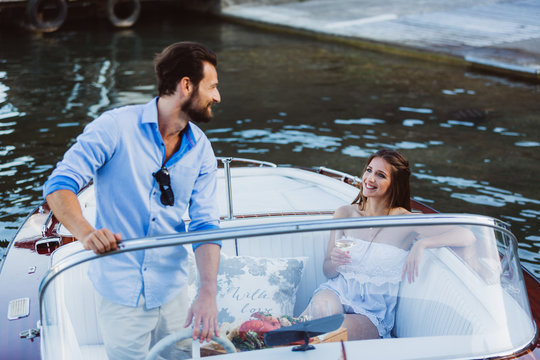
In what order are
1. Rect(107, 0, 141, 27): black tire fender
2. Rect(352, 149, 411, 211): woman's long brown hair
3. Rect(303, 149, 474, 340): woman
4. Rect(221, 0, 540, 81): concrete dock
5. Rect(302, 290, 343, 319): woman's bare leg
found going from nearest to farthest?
Rect(303, 149, 474, 340): woman, Rect(302, 290, 343, 319): woman's bare leg, Rect(352, 149, 411, 211): woman's long brown hair, Rect(221, 0, 540, 81): concrete dock, Rect(107, 0, 141, 27): black tire fender

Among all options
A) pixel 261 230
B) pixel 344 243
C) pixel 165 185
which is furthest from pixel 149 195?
pixel 344 243

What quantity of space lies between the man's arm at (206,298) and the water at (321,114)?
10.3ft

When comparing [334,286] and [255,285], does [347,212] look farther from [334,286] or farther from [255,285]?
[255,285]

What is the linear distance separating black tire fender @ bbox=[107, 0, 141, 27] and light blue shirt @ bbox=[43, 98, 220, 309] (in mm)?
14017

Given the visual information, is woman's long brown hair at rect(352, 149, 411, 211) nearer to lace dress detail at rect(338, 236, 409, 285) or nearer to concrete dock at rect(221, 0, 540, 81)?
lace dress detail at rect(338, 236, 409, 285)

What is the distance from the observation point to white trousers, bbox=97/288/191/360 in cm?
193

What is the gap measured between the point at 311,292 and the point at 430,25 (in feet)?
37.9

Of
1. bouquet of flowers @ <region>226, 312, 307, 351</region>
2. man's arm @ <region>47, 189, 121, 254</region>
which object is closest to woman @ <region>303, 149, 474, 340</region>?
bouquet of flowers @ <region>226, 312, 307, 351</region>

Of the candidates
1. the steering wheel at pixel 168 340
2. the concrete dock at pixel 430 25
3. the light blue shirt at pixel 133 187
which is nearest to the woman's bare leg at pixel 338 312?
the steering wheel at pixel 168 340

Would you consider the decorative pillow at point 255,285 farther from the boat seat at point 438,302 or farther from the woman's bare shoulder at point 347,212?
the woman's bare shoulder at point 347,212

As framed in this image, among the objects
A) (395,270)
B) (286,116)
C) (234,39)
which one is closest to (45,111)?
(286,116)

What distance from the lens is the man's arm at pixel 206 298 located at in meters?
1.93

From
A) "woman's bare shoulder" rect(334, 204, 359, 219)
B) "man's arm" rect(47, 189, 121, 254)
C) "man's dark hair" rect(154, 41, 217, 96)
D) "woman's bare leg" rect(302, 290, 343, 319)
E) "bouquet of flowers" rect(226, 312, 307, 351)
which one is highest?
"man's dark hair" rect(154, 41, 217, 96)

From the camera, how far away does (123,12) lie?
16.8 metres
